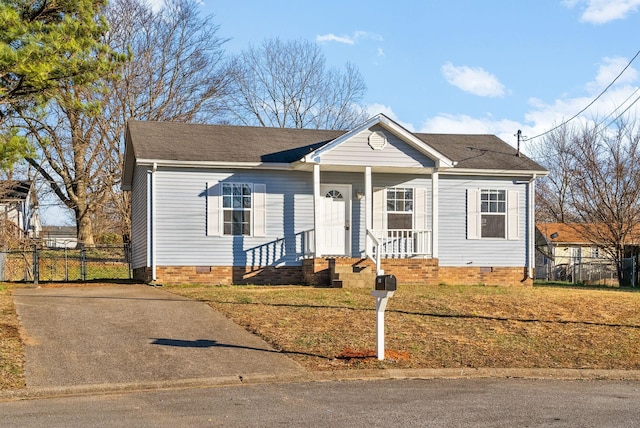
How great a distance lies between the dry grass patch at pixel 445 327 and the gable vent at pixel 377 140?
13.8 feet

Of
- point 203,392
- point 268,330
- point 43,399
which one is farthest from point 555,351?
point 43,399

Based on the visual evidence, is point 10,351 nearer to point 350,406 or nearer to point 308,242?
point 350,406

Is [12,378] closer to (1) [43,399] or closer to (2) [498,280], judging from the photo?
(1) [43,399]

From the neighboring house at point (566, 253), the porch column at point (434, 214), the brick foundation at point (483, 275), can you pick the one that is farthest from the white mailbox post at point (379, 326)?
the neighboring house at point (566, 253)

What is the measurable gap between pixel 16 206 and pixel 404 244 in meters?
23.0

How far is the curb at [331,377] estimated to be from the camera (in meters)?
8.56

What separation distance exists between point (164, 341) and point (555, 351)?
589cm

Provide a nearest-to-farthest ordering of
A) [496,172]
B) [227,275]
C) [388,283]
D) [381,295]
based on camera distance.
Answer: [388,283] → [381,295] → [227,275] → [496,172]

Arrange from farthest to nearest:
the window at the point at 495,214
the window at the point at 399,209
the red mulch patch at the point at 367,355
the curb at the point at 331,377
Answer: the window at the point at 495,214, the window at the point at 399,209, the red mulch patch at the point at 367,355, the curb at the point at 331,377

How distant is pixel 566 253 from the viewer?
154 feet

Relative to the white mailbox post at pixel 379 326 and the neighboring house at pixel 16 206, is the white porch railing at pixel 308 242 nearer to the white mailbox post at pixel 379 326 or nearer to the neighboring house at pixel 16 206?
the neighboring house at pixel 16 206

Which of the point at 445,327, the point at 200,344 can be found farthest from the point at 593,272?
the point at 200,344

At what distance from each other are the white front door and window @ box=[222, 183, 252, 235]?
210cm

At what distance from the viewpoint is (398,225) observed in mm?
21594
